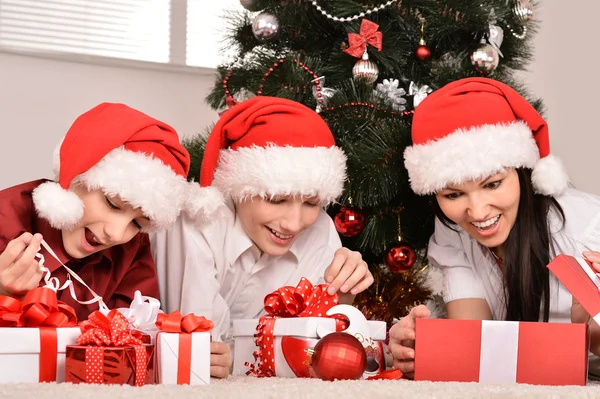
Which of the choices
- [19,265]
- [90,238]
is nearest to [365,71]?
[90,238]

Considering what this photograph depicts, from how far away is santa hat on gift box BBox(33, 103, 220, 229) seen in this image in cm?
139

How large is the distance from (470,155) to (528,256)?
27 cm

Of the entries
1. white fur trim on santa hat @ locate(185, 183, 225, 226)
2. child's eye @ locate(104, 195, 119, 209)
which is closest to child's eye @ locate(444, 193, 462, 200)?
white fur trim on santa hat @ locate(185, 183, 225, 226)

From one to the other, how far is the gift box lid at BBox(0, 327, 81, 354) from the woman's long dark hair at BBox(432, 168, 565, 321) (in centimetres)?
97

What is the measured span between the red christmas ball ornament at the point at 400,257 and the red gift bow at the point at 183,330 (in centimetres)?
71

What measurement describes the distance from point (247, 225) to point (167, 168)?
269 mm

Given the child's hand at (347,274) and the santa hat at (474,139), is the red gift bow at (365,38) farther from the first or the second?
the child's hand at (347,274)

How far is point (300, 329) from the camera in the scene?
133 centimetres

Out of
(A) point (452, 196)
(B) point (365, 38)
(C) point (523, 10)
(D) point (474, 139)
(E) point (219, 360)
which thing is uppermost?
(C) point (523, 10)

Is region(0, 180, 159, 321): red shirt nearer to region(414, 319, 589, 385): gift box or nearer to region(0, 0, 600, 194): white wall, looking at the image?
region(414, 319, 589, 385): gift box

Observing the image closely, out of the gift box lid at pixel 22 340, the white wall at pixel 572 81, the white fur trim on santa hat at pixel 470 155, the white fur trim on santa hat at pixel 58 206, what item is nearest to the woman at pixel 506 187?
the white fur trim on santa hat at pixel 470 155

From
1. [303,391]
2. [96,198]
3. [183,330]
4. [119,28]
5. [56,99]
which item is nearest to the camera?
[303,391]

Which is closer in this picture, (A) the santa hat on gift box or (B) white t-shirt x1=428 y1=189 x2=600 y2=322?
(A) the santa hat on gift box

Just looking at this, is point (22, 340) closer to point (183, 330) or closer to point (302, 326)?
point (183, 330)
